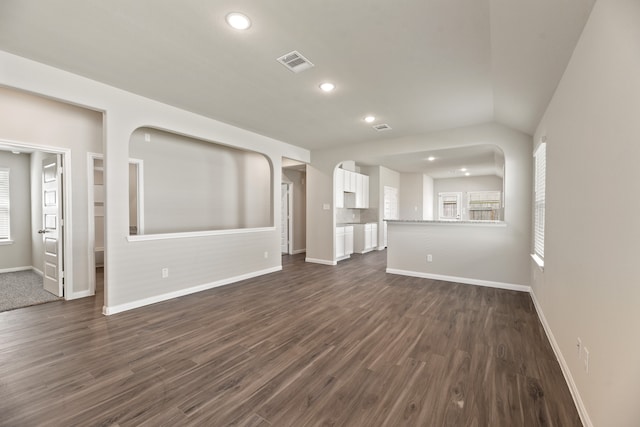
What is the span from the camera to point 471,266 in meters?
4.78

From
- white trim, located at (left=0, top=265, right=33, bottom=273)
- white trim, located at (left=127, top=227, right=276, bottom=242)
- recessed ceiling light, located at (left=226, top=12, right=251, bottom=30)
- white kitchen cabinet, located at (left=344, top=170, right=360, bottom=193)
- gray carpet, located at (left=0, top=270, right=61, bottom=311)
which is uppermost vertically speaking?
recessed ceiling light, located at (left=226, top=12, right=251, bottom=30)

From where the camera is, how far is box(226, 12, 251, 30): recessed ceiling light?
6.85 ft

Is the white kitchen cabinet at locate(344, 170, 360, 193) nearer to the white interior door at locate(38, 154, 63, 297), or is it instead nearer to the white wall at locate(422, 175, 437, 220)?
the white wall at locate(422, 175, 437, 220)

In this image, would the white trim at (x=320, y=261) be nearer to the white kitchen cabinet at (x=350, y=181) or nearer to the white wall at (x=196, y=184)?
the white wall at (x=196, y=184)

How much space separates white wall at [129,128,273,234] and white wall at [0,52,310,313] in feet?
2.51

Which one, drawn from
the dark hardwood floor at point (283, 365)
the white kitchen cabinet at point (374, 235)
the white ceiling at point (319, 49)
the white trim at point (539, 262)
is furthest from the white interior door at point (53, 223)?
the white kitchen cabinet at point (374, 235)

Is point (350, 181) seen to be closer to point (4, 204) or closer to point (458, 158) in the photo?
point (458, 158)

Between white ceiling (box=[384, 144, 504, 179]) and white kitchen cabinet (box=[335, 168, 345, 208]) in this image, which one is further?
white kitchen cabinet (box=[335, 168, 345, 208])

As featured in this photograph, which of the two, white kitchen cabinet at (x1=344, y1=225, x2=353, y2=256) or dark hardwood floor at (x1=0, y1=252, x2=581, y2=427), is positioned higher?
white kitchen cabinet at (x1=344, y1=225, x2=353, y2=256)

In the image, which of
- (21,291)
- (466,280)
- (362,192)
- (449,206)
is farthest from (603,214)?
(449,206)

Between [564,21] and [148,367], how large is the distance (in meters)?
3.85

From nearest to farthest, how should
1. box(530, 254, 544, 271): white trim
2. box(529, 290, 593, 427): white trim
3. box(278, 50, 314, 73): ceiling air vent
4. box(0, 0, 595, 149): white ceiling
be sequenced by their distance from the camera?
box(529, 290, 593, 427): white trim < box(0, 0, 595, 149): white ceiling < box(278, 50, 314, 73): ceiling air vent < box(530, 254, 544, 271): white trim

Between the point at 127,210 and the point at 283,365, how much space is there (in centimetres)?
278

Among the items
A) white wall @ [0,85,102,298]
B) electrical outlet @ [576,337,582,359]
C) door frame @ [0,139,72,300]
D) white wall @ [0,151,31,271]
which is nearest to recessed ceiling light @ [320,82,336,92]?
electrical outlet @ [576,337,582,359]
